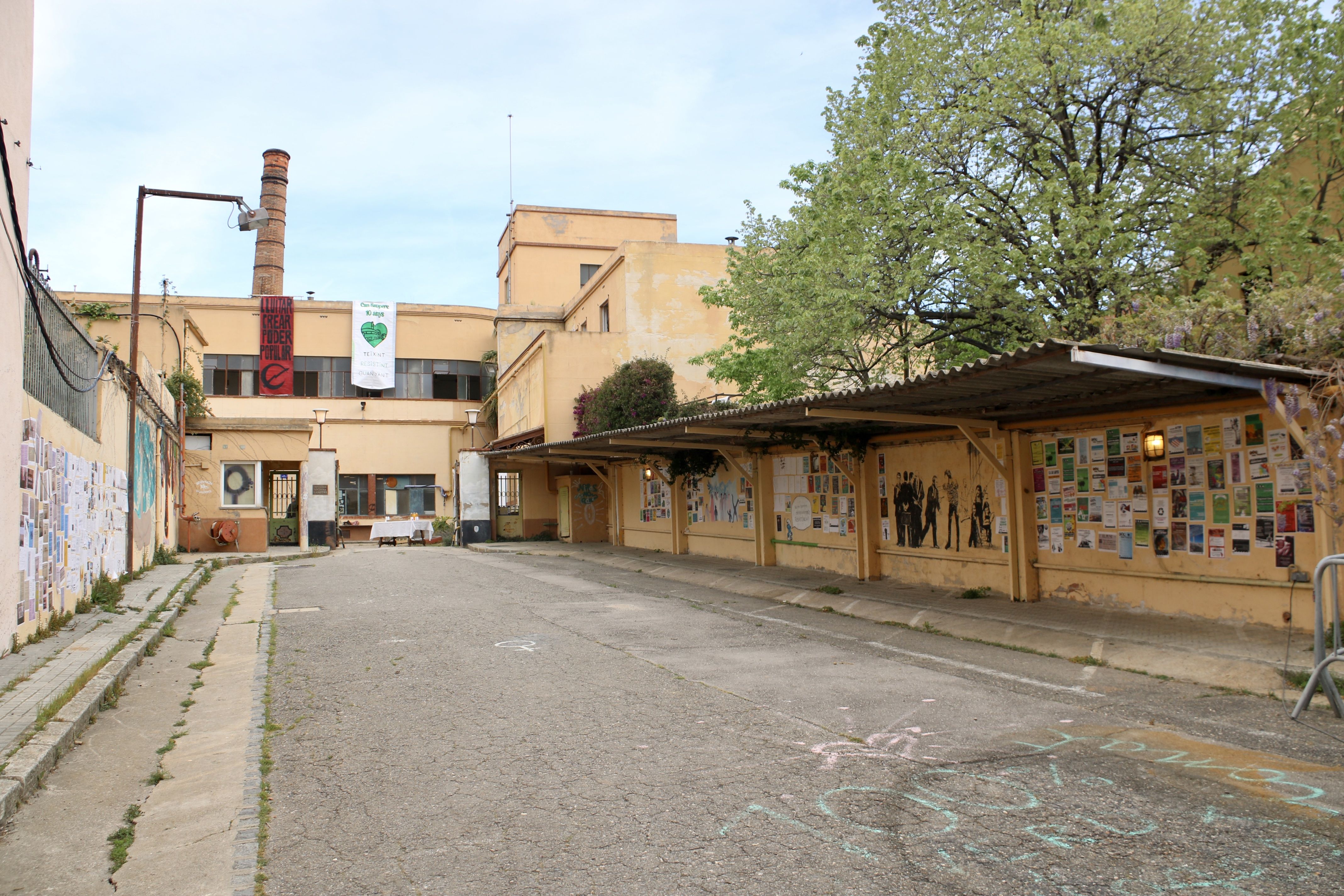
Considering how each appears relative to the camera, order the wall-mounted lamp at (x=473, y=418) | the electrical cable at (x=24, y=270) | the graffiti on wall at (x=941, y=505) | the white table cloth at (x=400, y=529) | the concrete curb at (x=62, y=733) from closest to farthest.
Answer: the concrete curb at (x=62, y=733) < the electrical cable at (x=24, y=270) < the graffiti on wall at (x=941, y=505) < the white table cloth at (x=400, y=529) < the wall-mounted lamp at (x=473, y=418)

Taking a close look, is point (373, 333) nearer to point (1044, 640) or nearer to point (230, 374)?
point (230, 374)

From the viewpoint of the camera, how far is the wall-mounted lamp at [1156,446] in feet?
30.7

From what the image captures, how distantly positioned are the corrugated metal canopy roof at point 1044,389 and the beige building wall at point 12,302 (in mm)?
8133

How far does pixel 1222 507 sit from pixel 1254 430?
2.78ft

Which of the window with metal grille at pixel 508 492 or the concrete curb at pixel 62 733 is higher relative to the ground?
the window with metal grille at pixel 508 492

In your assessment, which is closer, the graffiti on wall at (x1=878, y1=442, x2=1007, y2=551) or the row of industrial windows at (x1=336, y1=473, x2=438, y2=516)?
the graffiti on wall at (x1=878, y1=442, x2=1007, y2=551)

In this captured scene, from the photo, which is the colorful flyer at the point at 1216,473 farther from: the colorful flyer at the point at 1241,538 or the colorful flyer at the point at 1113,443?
the colorful flyer at the point at 1113,443

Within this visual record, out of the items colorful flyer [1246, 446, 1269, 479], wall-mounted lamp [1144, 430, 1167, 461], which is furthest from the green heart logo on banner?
colorful flyer [1246, 446, 1269, 479]

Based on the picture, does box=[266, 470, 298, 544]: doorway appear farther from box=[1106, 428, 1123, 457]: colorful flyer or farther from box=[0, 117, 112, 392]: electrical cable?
box=[1106, 428, 1123, 457]: colorful flyer

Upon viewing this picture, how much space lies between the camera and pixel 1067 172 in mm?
13812

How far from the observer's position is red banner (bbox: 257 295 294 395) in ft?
140

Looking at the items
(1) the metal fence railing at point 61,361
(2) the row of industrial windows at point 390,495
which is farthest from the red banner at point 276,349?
(1) the metal fence railing at point 61,361

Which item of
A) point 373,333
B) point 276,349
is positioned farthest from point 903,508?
point 276,349

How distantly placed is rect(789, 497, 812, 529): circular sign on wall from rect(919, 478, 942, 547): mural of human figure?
10.3 ft
